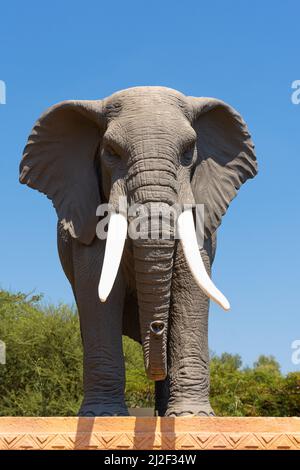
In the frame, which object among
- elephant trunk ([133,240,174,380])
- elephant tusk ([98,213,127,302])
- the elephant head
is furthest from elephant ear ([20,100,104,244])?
elephant trunk ([133,240,174,380])

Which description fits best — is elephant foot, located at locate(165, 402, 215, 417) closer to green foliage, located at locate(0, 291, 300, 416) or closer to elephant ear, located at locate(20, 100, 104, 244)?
elephant ear, located at locate(20, 100, 104, 244)

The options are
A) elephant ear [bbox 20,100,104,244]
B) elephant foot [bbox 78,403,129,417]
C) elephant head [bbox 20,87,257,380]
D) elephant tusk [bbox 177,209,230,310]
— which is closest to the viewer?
elephant tusk [bbox 177,209,230,310]

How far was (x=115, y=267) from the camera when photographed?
217 inches

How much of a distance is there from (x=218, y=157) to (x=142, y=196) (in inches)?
57.6

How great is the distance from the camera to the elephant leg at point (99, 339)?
6188 mm

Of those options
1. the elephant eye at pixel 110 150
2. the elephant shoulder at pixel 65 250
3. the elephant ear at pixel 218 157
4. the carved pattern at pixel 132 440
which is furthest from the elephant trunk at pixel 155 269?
the elephant shoulder at pixel 65 250

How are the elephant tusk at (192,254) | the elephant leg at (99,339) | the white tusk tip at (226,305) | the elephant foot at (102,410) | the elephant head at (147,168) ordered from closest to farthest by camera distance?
the white tusk tip at (226,305)
the elephant tusk at (192,254)
the elephant head at (147,168)
the elephant foot at (102,410)
the elephant leg at (99,339)

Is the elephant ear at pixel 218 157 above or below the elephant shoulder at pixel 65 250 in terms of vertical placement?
above

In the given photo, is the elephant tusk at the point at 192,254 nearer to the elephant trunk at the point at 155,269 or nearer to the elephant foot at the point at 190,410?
the elephant trunk at the point at 155,269

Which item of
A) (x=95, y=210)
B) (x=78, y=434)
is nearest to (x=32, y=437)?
(x=78, y=434)

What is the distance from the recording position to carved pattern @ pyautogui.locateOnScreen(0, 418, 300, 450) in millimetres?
5207

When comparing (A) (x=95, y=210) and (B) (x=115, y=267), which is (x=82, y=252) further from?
(B) (x=115, y=267)

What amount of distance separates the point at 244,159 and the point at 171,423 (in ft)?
8.38
